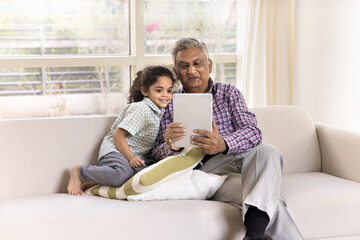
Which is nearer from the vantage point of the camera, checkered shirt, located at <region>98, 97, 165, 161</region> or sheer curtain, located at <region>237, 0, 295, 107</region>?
checkered shirt, located at <region>98, 97, 165, 161</region>

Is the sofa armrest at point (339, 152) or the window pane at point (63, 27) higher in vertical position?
the window pane at point (63, 27)

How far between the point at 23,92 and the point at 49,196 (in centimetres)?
162

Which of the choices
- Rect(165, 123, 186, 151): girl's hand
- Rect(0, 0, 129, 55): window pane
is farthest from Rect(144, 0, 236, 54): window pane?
Rect(165, 123, 186, 151): girl's hand

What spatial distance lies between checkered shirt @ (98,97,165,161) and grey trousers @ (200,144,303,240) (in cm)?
42

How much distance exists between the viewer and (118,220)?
7.16ft

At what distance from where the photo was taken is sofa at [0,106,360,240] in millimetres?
2180

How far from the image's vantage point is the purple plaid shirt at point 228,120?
2576 mm

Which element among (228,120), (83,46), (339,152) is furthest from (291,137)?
(83,46)

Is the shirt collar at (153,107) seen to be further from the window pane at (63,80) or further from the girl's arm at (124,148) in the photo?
the window pane at (63,80)

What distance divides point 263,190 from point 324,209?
356 millimetres

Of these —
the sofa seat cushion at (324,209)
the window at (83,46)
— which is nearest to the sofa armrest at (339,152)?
the sofa seat cushion at (324,209)

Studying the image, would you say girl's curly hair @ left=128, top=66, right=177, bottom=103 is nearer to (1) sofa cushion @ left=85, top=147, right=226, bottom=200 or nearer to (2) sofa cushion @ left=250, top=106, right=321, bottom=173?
(1) sofa cushion @ left=85, top=147, right=226, bottom=200

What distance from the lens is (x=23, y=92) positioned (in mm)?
3943

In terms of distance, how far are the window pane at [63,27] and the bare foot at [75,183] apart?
160cm
